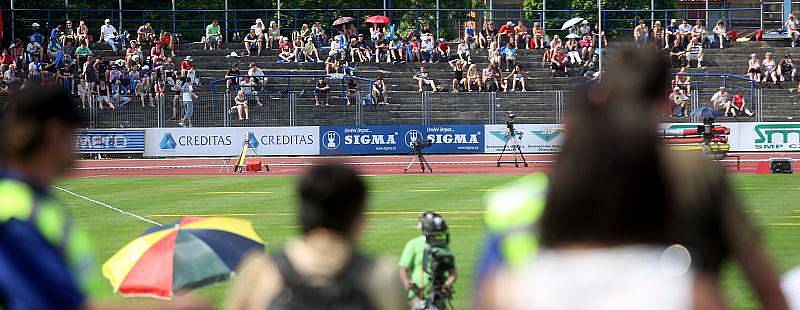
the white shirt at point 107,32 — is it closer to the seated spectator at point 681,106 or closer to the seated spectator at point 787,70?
the seated spectator at point 681,106

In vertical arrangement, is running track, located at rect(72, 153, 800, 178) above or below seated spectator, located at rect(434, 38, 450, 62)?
below

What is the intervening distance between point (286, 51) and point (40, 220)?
159 ft

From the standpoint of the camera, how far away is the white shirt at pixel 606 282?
2.51 meters

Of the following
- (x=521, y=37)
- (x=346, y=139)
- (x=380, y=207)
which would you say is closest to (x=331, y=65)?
(x=346, y=139)

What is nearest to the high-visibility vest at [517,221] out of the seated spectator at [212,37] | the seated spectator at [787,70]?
the seated spectator at [787,70]

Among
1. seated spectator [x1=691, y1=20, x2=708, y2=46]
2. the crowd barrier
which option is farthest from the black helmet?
seated spectator [x1=691, y1=20, x2=708, y2=46]

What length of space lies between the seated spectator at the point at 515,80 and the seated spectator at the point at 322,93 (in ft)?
24.6

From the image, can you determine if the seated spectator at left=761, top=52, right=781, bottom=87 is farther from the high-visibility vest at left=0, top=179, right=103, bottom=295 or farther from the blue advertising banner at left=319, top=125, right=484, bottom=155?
the high-visibility vest at left=0, top=179, right=103, bottom=295

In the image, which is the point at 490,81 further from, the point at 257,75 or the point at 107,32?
the point at 107,32

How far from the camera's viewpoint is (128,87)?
1861 inches

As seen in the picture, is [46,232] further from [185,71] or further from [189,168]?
[185,71]

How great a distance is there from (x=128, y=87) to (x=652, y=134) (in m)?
46.2

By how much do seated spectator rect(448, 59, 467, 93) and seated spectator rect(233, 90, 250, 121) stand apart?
8.48 metres

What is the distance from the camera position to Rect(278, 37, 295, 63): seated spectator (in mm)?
51219
